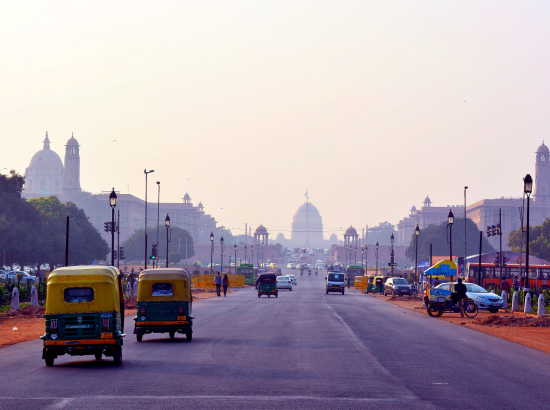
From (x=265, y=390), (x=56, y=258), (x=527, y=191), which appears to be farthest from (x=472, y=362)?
(x=56, y=258)

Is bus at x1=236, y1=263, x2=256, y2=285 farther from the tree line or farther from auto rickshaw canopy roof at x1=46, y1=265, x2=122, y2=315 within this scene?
auto rickshaw canopy roof at x1=46, y1=265, x2=122, y2=315

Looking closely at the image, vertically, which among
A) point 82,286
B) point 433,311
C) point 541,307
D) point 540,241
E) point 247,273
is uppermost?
point 540,241

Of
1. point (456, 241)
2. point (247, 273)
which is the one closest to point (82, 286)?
point (247, 273)

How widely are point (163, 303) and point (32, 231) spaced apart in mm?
64408

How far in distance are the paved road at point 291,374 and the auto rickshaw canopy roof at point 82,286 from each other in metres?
1.08

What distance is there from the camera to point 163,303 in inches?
757

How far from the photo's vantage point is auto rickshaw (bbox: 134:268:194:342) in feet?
63.0

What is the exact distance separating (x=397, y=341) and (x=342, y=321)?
7.72m

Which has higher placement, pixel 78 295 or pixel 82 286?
pixel 82 286

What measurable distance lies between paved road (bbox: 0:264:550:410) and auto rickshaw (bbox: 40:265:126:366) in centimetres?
37

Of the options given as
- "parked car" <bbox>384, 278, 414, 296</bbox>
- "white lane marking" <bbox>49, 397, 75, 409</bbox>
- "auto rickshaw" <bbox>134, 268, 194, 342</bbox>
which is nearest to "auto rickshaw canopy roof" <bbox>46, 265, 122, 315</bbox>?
"white lane marking" <bbox>49, 397, 75, 409</bbox>

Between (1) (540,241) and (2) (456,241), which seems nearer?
(1) (540,241)

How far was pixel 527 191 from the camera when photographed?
108ft

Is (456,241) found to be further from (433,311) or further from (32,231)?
(433,311)
